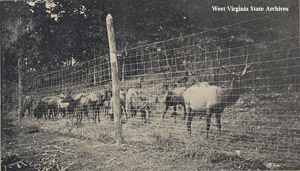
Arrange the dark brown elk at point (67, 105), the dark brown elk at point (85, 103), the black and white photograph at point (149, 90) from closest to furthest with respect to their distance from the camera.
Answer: the black and white photograph at point (149, 90) → the dark brown elk at point (85, 103) → the dark brown elk at point (67, 105)

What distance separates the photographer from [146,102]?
22.5ft

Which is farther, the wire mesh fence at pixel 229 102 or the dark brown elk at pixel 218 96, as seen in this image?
the dark brown elk at pixel 218 96

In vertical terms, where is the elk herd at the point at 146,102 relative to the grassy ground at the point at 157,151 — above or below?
above

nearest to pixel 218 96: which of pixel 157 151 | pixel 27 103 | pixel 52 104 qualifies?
pixel 157 151

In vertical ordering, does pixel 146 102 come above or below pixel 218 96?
below

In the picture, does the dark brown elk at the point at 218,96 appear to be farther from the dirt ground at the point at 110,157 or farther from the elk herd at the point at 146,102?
the dirt ground at the point at 110,157

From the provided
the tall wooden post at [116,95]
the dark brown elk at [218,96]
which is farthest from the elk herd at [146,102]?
the tall wooden post at [116,95]

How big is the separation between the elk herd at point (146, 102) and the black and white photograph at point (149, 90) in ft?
0.10

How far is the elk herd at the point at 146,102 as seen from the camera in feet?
15.6

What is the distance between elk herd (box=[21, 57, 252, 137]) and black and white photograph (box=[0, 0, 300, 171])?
3cm

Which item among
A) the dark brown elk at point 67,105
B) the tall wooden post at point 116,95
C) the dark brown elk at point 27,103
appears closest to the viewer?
the tall wooden post at point 116,95

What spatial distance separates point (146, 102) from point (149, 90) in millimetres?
1797

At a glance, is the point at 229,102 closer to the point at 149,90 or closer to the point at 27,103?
the point at 149,90

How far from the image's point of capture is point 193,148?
3.90m
